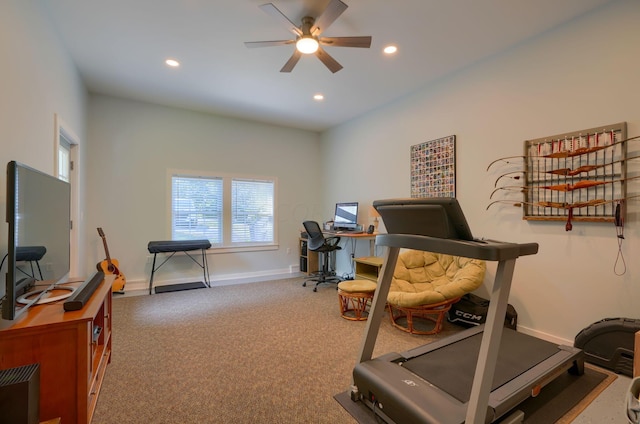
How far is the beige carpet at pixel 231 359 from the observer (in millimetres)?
1760

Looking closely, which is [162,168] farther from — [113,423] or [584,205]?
[584,205]

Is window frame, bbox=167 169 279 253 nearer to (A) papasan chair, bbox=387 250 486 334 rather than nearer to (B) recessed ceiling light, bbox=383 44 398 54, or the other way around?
(A) papasan chair, bbox=387 250 486 334

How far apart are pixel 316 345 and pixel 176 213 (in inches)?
136

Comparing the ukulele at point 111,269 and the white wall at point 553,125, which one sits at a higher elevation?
the white wall at point 553,125

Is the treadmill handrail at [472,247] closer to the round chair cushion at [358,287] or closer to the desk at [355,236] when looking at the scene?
the round chair cushion at [358,287]

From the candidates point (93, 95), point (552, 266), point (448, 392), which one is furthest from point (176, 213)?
point (552, 266)

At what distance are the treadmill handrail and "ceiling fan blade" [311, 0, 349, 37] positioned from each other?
173 centimetres

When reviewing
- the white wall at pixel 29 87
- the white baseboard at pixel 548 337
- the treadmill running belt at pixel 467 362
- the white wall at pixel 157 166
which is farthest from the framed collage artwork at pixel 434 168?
the white wall at pixel 29 87

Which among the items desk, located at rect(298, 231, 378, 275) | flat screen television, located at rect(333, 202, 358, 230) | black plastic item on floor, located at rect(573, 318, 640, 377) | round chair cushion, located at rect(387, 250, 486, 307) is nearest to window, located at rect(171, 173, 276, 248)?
desk, located at rect(298, 231, 378, 275)

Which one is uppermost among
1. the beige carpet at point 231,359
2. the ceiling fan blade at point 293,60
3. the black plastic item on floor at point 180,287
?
the ceiling fan blade at point 293,60

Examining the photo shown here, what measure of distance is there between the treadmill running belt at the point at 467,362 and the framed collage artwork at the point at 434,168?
185 cm

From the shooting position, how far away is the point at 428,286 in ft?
11.0

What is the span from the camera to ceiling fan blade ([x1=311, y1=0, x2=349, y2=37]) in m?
2.07

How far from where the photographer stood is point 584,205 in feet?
8.00
